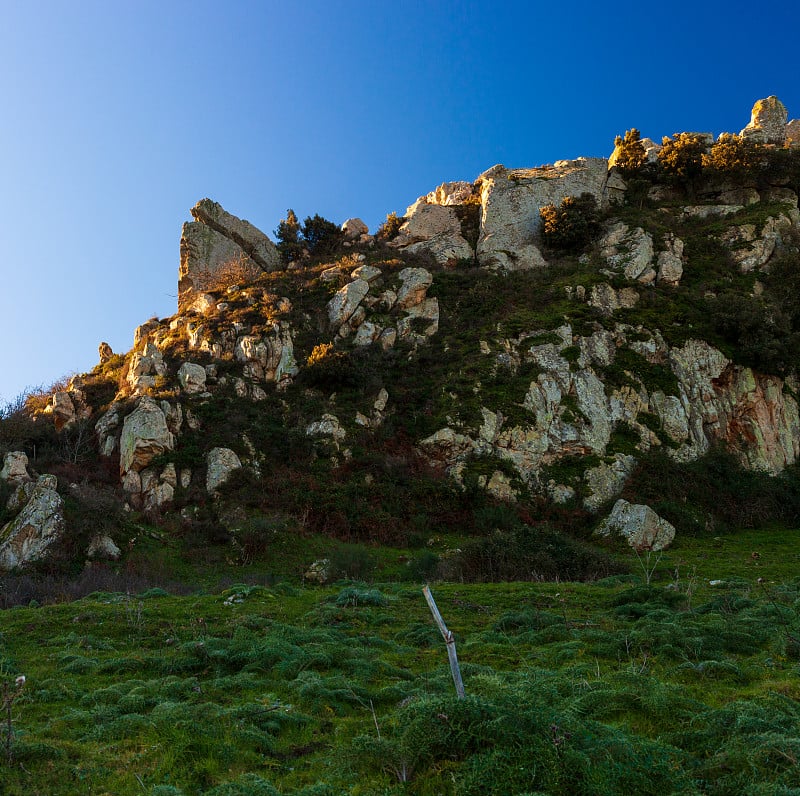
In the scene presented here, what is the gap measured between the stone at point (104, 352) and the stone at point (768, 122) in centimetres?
5877

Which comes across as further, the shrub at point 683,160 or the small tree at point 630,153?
the small tree at point 630,153

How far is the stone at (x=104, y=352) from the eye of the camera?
43081 mm

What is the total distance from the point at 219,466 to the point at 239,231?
28650 millimetres

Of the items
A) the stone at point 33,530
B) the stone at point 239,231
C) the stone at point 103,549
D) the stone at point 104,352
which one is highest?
the stone at point 239,231

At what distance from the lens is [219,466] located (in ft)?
93.6

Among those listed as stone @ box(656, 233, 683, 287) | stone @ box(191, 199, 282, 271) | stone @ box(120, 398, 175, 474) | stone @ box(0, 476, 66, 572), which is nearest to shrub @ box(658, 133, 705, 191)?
stone @ box(656, 233, 683, 287)

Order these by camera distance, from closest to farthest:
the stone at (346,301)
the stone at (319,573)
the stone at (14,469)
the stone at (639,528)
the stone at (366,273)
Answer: the stone at (319,573), the stone at (14,469), the stone at (639,528), the stone at (346,301), the stone at (366,273)

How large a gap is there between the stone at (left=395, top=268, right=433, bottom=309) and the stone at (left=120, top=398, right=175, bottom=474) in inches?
735

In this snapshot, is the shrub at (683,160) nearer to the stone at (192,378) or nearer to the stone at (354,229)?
the stone at (354,229)

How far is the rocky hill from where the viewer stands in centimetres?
2714

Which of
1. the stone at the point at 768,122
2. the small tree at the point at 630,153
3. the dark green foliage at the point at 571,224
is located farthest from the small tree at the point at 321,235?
the stone at the point at 768,122

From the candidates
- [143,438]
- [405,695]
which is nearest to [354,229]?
[143,438]

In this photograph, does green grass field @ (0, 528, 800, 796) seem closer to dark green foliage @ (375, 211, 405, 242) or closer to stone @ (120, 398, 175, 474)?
stone @ (120, 398, 175, 474)

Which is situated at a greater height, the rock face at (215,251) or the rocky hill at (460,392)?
the rock face at (215,251)
